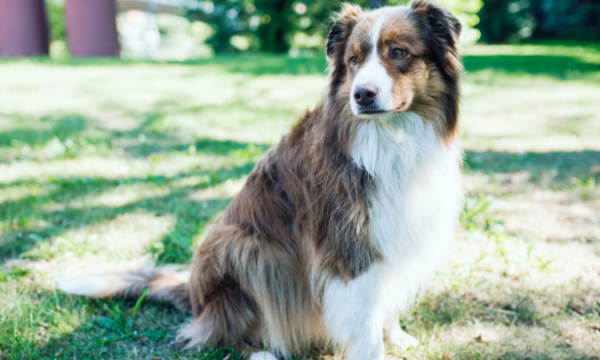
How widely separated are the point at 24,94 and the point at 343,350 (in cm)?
995

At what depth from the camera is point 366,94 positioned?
7.39 ft

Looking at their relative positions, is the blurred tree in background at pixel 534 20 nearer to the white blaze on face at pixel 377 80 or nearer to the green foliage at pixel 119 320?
the white blaze on face at pixel 377 80

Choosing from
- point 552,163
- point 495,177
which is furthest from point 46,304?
point 552,163

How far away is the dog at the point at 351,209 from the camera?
2.37m

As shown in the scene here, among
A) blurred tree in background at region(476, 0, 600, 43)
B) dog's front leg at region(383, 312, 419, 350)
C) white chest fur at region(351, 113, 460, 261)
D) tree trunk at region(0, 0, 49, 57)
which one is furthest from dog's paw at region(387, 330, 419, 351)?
blurred tree in background at region(476, 0, 600, 43)

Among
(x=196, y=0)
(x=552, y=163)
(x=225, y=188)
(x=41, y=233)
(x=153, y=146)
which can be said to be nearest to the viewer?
(x=41, y=233)

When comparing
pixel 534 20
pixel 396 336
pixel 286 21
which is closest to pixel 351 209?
pixel 396 336

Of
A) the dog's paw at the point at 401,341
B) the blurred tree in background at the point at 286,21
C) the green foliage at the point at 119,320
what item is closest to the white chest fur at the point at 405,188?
the dog's paw at the point at 401,341

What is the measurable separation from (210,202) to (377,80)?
3077 millimetres

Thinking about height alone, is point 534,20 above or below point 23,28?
above

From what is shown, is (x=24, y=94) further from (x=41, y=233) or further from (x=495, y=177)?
(x=495, y=177)

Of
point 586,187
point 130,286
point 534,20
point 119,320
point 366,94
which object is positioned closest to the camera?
point 366,94

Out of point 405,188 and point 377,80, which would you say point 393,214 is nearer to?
point 405,188

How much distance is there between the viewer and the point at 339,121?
2.47m
